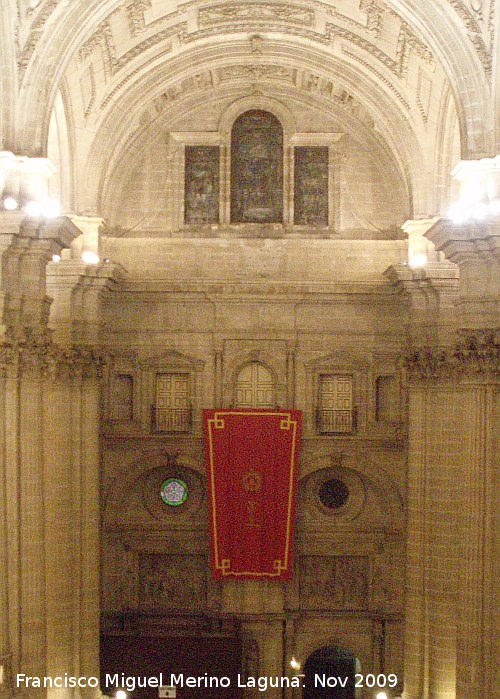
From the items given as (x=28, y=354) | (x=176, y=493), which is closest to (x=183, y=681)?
(x=176, y=493)

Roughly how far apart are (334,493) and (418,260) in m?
7.02

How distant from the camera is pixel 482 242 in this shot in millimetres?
18781

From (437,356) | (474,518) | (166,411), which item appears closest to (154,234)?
Answer: (166,411)

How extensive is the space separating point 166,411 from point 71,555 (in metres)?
5.40

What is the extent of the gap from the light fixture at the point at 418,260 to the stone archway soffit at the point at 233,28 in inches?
180

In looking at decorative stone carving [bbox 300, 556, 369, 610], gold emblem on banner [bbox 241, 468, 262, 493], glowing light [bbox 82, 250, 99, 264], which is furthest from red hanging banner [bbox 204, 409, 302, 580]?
glowing light [bbox 82, 250, 99, 264]

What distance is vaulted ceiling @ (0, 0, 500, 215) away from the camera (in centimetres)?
2459

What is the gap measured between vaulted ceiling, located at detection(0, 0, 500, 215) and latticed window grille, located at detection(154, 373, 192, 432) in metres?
5.27

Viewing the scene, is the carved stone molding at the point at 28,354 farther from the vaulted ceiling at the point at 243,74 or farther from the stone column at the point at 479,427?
the stone column at the point at 479,427

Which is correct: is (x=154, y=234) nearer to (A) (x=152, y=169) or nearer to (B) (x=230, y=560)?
(A) (x=152, y=169)

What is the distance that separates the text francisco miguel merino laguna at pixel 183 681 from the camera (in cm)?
2553

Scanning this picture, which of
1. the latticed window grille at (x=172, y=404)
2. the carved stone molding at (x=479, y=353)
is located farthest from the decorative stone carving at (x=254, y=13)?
the carved stone molding at (x=479, y=353)

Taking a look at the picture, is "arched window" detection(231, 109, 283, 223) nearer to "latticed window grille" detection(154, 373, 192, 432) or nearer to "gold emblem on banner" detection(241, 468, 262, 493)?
"latticed window grille" detection(154, 373, 192, 432)

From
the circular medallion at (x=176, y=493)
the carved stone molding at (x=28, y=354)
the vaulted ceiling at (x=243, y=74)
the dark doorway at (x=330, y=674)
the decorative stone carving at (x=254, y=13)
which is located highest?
the decorative stone carving at (x=254, y=13)
